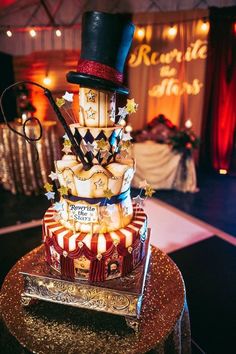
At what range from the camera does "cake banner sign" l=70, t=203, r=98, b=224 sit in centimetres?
164

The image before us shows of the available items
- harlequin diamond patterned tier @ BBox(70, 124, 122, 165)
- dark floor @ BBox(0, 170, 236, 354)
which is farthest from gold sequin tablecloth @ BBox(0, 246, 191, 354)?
harlequin diamond patterned tier @ BBox(70, 124, 122, 165)

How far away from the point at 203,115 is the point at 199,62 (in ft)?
3.95

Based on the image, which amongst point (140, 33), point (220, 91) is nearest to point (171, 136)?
point (220, 91)

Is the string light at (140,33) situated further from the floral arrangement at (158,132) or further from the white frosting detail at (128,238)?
the white frosting detail at (128,238)

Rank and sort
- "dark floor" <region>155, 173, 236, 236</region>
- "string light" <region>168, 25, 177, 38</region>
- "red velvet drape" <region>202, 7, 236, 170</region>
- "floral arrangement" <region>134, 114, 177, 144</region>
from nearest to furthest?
"dark floor" <region>155, 173, 236, 236</region>, "floral arrangement" <region>134, 114, 177, 144</region>, "red velvet drape" <region>202, 7, 236, 170</region>, "string light" <region>168, 25, 177, 38</region>

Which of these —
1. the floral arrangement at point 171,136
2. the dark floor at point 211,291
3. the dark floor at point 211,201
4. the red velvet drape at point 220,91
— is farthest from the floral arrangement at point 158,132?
the dark floor at point 211,291

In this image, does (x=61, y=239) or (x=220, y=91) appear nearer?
(x=61, y=239)

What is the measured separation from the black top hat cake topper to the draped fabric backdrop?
575 centimetres

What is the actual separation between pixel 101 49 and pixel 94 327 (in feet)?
4.73

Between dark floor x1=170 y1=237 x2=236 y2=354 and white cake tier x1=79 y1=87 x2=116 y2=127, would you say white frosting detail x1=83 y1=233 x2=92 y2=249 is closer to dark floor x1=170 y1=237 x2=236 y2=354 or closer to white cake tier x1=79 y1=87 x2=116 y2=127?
white cake tier x1=79 y1=87 x2=116 y2=127

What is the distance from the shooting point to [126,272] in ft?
5.61

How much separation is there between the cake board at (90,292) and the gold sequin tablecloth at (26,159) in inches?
139

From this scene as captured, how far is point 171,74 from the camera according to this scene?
7.04m

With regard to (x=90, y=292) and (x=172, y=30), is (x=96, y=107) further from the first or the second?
(x=172, y=30)
